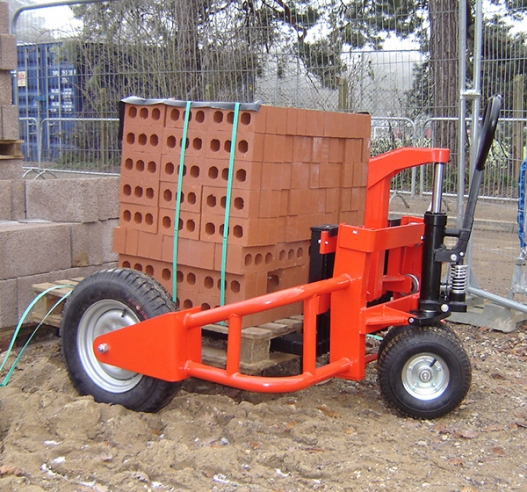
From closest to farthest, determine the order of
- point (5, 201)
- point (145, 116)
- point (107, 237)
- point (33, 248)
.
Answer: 1. point (145, 116)
2. point (33, 248)
3. point (107, 237)
4. point (5, 201)

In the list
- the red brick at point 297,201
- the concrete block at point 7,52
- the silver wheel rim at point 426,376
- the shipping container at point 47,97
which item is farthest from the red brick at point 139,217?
the shipping container at point 47,97

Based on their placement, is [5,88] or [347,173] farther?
[5,88]

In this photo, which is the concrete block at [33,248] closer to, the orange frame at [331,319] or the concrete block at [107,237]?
the concrete block at [107,237]

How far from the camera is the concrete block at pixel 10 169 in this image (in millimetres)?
7742

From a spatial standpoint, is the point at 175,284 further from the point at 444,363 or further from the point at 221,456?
the point at 444,363

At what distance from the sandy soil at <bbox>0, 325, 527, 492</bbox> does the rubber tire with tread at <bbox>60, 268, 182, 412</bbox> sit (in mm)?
109

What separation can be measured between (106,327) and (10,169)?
148 inches

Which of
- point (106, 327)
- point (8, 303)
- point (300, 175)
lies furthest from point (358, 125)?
point (8, 303)

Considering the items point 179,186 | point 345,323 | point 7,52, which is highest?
point 7,52

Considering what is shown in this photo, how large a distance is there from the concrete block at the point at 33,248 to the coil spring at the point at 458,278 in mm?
3143

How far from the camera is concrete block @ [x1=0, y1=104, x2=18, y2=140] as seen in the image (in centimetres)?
760

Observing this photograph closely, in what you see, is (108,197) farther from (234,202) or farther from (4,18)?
(4,18)

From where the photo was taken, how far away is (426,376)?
176 inches

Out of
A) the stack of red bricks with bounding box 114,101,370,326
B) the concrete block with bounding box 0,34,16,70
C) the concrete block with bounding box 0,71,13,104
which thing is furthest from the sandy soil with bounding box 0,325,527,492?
the concrete block with bounding box 0,34,16,70
